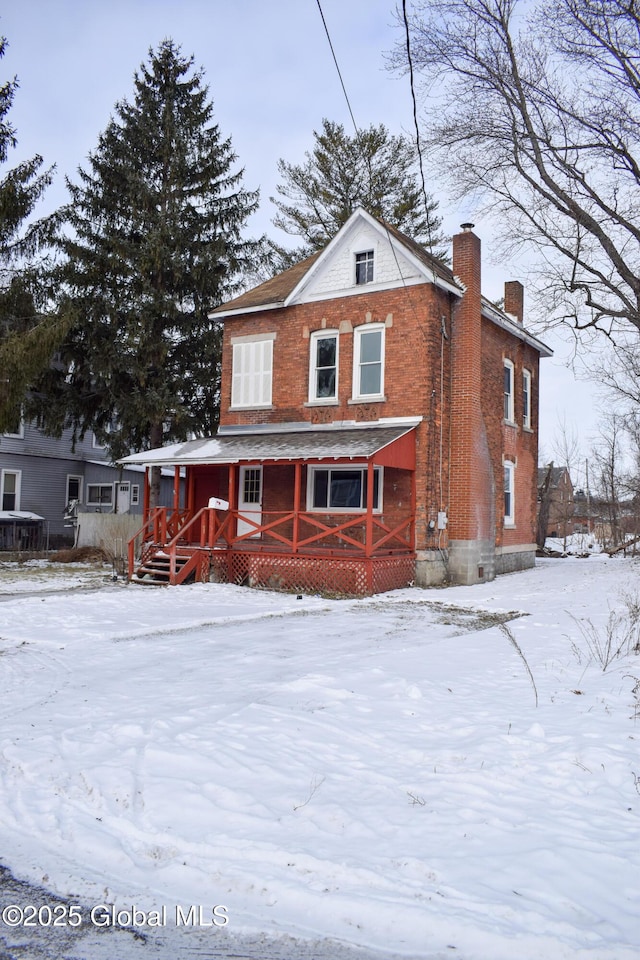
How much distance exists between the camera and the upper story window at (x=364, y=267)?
18.6 meters

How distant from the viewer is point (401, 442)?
16.7m

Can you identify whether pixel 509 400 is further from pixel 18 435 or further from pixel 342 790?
pixel 18 435

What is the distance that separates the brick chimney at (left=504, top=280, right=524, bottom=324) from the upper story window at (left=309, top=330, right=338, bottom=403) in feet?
26.9

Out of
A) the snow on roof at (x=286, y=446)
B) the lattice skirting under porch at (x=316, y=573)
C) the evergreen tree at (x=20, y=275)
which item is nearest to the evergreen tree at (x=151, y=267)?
the evergreen tree at (x=20, y=275)

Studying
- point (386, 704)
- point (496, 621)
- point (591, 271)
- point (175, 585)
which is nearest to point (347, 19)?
point (386, 704)

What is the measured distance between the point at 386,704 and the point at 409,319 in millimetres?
12791

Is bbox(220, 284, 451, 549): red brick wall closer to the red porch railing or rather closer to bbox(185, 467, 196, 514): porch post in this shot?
the red porch railing

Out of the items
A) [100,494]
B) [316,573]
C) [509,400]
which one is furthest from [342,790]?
[100,494]

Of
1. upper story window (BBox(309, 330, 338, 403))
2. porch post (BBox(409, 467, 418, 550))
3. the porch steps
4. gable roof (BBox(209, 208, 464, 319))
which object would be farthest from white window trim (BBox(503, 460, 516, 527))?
the porch steps

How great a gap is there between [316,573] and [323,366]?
595cm

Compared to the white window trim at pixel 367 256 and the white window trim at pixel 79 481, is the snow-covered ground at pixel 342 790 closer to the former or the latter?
the white window trim at pixel 367 256

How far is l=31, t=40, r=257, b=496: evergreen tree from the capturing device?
24.9 m

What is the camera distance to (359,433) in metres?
17.7

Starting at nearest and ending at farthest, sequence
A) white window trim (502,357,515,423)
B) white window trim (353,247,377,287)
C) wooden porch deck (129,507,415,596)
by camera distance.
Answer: wooden porch deck (129,507,415,596)
white window trim (353,247,377,287)
white window trim (502,357,515,423)
